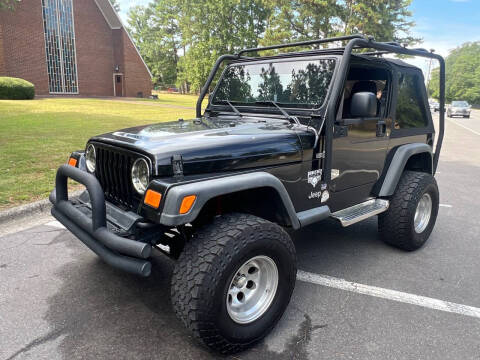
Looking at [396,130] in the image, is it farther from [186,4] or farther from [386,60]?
[186,4]

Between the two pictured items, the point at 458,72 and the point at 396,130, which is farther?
the point at 458,72

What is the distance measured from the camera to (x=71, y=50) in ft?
116

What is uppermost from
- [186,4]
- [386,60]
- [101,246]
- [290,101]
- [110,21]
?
[186,4]

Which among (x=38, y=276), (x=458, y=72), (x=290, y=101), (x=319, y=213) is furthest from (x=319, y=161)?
(x=458, y=72)

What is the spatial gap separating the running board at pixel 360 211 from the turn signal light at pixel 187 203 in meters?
1.58

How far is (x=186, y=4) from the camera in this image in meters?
45.7

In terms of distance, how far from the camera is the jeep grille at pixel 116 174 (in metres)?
2.52

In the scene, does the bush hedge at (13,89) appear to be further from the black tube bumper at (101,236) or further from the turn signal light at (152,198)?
the turn signal light at (152,198)

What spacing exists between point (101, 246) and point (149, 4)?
2993 inches

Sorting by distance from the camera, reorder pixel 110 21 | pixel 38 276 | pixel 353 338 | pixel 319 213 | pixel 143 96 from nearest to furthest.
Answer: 1. pixel 353 338
2. pixel 319 213
3. pixel 38 276
4. pixel 110 21
5. pixel 143 96

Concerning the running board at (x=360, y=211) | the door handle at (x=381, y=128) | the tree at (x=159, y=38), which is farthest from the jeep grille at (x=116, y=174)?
the tree at (x=159, y=38)

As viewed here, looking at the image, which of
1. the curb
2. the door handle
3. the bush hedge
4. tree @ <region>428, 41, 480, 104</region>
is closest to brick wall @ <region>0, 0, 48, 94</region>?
the bush hedge

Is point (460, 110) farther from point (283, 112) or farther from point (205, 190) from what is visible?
point (205, 190)

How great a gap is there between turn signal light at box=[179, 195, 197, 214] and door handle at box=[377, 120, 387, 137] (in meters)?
2.19
